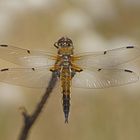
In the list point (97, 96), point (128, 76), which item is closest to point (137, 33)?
point (97, 96)

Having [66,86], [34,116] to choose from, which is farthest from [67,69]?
[34,116]

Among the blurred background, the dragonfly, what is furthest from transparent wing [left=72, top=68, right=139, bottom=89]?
the blurred background

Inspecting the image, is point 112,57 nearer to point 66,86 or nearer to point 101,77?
point 101,77

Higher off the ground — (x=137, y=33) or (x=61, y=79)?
(x=137, y=33)

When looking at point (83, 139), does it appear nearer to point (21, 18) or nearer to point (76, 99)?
point (76, 99)

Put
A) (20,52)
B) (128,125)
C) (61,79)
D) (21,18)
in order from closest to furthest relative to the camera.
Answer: (61,79)
(20,52)
(128,125)
(21,18)

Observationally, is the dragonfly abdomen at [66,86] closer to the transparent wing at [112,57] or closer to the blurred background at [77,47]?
the transparent wing at [112,57]
